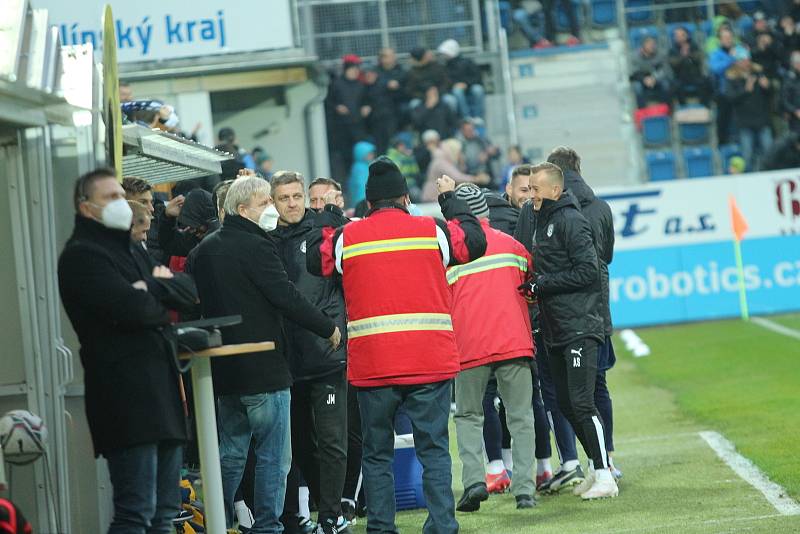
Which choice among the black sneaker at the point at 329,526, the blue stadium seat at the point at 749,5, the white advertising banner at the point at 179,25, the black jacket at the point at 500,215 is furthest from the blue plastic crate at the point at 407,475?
the blue stadium seat at the point at 749,5

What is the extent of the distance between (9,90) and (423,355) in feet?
8.56

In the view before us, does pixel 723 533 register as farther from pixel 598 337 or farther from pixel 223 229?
pixel 223 229

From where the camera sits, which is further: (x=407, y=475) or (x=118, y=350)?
(x=407, y=475)

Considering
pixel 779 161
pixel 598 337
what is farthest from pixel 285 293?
pixel 779 161

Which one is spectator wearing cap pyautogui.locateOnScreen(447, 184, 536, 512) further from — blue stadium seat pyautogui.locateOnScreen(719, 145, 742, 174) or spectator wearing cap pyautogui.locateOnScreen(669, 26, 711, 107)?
spectator wearing cap pyautogui.locateOnScreen(669, 26, 711, 107)

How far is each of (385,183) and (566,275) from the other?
2060mm

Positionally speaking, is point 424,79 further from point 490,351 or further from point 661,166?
point 490,351

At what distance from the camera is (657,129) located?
29.6m

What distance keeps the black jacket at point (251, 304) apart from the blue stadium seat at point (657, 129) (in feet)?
71.7

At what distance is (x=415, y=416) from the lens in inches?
335

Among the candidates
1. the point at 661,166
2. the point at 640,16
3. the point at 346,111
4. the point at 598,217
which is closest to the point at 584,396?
the point at 598,217

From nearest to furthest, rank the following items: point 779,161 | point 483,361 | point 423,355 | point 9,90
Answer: point 9,90 → point 423,355 → point 483,361 → point 779,161

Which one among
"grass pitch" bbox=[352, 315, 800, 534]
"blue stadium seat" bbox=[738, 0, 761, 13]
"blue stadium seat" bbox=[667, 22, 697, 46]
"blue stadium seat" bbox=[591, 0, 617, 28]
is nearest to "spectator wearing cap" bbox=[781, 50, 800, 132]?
"blue stadium seat" bbox=[667, 22, 697, 46]

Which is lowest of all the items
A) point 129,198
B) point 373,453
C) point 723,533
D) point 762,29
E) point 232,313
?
point 723,533
